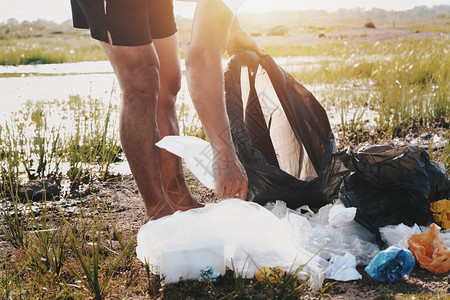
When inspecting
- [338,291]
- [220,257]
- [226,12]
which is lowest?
[338,291]

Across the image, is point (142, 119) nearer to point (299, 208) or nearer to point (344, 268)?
point (299, 208)

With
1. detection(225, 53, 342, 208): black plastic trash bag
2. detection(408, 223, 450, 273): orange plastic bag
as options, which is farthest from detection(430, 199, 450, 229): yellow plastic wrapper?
detection(225, 53, 342, 208): black plastic trash bag

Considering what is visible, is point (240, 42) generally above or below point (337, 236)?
above

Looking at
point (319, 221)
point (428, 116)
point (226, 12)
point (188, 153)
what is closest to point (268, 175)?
point (319, 221)

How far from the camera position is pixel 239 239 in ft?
5.92

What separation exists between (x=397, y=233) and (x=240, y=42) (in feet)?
3.84

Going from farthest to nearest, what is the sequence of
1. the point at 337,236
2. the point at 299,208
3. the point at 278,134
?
1. the point at 278,134
2. the point at 299,208
3. the point at 337,236

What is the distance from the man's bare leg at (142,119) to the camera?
2.04 metres

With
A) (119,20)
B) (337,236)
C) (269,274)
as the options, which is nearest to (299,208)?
(337,236)

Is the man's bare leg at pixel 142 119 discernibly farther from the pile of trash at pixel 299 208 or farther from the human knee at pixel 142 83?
the pile of trash at pixel 299 208

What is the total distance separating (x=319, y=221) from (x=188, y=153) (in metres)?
0.71

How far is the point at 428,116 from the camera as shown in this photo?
13.0 ft

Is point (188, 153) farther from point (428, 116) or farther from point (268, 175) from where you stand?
point (428, 116)

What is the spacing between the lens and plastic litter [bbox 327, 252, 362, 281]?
1774 mm
